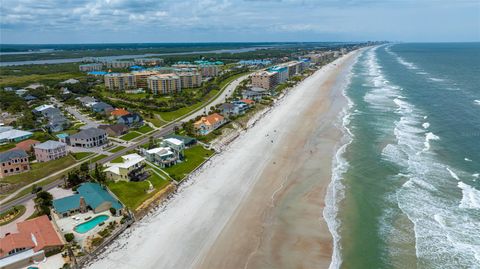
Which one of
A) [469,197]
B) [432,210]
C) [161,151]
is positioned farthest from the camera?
[161,151]

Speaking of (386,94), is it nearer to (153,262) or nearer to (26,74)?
(153,262)

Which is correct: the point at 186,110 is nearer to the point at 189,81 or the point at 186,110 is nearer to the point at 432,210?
the point at 189,81

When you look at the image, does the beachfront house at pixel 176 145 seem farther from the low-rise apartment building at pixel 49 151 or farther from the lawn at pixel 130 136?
the low-rise apartment building at pixel 49 151

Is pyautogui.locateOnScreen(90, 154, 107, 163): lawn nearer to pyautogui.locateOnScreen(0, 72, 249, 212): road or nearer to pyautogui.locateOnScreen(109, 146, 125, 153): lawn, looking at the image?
pyautogui.locateOnScreen(0, 72, 249, 212): road

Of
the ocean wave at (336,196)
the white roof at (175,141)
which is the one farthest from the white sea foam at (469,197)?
the white roof at (175,141)

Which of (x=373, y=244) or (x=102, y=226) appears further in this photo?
(x=102, y=226)

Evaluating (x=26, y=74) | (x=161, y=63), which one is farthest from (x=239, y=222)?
(x=161, y=63)

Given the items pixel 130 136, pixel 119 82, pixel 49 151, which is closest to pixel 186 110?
pixel 130 136

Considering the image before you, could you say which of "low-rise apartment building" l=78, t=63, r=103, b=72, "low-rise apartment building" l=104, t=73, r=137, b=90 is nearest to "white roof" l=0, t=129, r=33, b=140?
"low-rise apartment building" l=104, t=73, r=137, b=90
